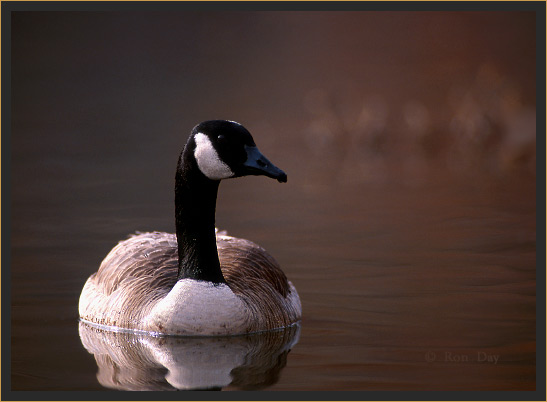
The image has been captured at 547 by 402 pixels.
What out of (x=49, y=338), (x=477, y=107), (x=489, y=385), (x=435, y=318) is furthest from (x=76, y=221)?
(x=477, y=107)

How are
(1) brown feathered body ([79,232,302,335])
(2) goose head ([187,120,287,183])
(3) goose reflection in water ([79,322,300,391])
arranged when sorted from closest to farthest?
(3) goose reflection in water ([79,322,300,391]) < (2) goose head ([187,120,287,183]) < (1) brown feathered body ([79,232,302,335])

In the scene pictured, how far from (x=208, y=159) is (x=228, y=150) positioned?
0.19 m

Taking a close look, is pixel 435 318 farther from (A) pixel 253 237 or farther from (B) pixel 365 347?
(A) pixel 253 237

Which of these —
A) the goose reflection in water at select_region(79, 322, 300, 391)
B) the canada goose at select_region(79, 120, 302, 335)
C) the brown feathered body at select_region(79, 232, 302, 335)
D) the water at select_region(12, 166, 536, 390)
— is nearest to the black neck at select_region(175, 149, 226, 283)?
the canada goose at select_region(79, 120, 302, 335)

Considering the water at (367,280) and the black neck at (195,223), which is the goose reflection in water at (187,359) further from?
the black neck at (195,223)

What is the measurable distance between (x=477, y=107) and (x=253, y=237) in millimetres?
Answer: 9363

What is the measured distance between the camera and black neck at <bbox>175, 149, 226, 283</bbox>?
8.59 metres

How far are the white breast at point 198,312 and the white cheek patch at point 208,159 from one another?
2.97ft

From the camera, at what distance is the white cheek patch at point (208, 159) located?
27.6 ft

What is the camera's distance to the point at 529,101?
2108cm

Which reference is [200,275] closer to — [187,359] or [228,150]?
[187,359]

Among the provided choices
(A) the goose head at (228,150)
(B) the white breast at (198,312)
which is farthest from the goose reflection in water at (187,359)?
(A) the goose head at (228,150)

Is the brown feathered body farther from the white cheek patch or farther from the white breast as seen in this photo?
the white cheek patch

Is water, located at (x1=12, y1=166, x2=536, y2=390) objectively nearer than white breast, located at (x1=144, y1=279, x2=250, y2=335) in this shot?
Yes
